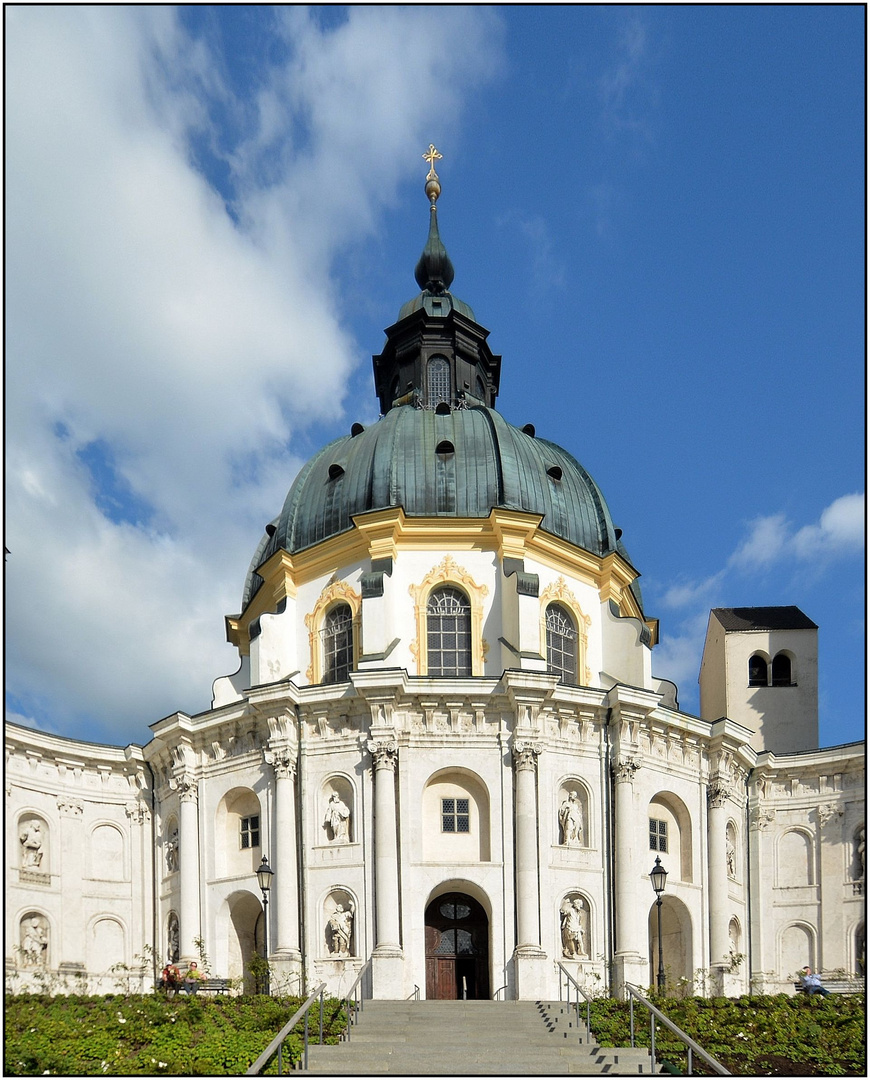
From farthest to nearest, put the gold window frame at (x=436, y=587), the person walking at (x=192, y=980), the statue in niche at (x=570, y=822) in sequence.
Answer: the gold window frame at (x=436, y=587) < the statue in niche at (x=570, y=822) < the person walking at (x=192, y=980)

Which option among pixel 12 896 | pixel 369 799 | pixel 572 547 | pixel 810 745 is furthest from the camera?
pixel 810 745

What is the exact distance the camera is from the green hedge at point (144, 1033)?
20891 millimetres

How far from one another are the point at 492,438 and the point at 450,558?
478cm

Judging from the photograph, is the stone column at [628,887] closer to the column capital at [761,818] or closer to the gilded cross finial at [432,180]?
the column capital at [761,818]

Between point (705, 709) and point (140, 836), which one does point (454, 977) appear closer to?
point (140, 836)

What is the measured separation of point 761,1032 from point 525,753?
11.3m

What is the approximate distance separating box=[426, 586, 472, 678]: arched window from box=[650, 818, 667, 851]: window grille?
738cm

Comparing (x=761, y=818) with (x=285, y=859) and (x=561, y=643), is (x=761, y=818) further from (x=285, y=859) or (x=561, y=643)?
(x=285, y=859)

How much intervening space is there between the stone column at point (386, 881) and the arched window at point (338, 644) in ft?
14.2

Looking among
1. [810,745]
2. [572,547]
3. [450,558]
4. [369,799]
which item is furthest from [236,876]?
[810,745]

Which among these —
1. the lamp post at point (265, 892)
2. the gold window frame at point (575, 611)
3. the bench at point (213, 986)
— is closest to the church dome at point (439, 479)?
the gold window frame at point (575, 611)

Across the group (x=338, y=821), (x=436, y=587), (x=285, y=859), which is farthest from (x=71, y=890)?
(x=436, y=587)

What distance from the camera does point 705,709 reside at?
52.5 meters

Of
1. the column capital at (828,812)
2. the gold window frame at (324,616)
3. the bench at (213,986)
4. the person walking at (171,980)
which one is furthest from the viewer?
the column capital at (828,812)
